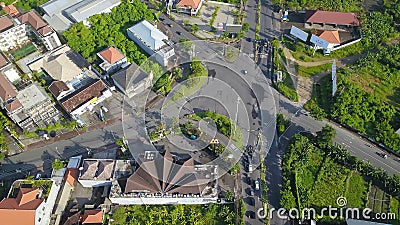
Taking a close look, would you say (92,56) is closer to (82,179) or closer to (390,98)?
(82,179)

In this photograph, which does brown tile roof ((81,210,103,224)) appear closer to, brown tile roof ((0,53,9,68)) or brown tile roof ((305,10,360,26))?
brown tile roof ((0,53,9,68))

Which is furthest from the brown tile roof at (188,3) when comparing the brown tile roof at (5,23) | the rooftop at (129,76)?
the brown tile roof at (5,23)

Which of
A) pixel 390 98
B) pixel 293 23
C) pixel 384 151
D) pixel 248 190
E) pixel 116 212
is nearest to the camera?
pixel 116 212

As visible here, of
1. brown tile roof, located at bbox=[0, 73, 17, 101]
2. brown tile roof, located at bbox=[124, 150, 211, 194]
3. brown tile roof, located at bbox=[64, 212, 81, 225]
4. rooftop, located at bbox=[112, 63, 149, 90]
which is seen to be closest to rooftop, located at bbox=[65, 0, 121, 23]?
rooftop, located at bbox=[112, 63, 149, 90]

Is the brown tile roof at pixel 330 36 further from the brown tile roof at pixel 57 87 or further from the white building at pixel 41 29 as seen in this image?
the white building at pixel 41 29

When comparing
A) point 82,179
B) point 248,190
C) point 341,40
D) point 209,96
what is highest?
point 341,40

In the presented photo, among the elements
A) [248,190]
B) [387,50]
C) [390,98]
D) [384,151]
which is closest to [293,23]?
[387,50]
